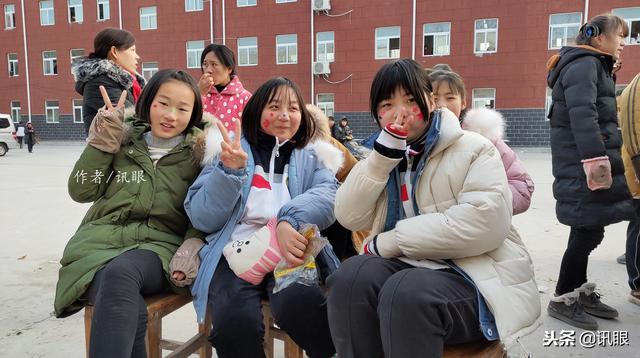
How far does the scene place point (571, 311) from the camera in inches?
99.3

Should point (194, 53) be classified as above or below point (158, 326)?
above

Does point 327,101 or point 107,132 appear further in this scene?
point 327,101

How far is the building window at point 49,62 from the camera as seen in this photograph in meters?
21.4

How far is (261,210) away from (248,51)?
18297mm

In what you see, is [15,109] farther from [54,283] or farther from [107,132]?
[107,132]

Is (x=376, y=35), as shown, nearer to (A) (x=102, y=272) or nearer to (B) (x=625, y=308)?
(B) (x=625, y=308)

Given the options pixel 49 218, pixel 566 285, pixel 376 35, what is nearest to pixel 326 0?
pixel 376 35

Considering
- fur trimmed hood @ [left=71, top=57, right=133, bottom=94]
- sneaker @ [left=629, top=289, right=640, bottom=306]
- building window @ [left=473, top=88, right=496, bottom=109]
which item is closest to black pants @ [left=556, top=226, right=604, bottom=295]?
sneaker @ [left=629, top=289, right=640, bottom=306]

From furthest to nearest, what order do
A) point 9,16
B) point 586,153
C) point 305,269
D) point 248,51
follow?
point 9,16 < point 248,51 < point 586,153 < point 305,269

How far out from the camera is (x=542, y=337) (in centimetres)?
239

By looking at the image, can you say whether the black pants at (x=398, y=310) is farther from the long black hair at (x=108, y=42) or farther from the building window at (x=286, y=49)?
the building window at (x=286, y=49)

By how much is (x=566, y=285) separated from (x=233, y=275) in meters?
1.90

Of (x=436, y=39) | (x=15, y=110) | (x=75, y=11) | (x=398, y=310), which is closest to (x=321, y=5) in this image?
(x=436, y=39)

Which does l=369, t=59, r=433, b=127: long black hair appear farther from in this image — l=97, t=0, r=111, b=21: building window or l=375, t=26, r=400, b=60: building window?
l=97, t=0, r=111, b=21: building window
